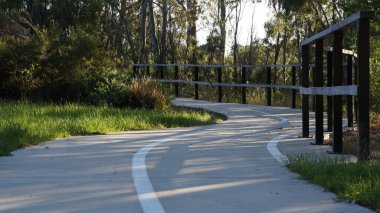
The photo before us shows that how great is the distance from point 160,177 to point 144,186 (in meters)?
0.53

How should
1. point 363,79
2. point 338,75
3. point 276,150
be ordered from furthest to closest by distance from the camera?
point 276,150
point 338,75
point 363,79

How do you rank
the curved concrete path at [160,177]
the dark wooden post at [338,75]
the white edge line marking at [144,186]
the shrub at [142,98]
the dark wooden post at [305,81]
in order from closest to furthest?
the white edge line marking at [144,186]
the curved concrete path at [160,177]
the dark wooden post at [338,75]
the dark wooden post at [305,81]
the shrub at [142,98]

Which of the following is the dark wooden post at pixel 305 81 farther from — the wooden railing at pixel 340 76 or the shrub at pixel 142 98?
the shrub at pixel 142 98

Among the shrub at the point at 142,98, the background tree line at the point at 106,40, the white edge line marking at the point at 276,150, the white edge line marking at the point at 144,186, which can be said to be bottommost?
the white edge line marking at the point at 144,186

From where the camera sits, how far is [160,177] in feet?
22.4

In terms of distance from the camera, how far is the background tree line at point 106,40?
17094 millimetres

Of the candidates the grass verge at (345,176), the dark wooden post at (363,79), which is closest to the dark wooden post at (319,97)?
the grass verge at (345,176)

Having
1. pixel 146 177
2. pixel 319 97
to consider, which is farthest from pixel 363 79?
pixel 146 177

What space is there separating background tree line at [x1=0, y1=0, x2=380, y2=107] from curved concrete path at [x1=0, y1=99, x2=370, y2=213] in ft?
16.4

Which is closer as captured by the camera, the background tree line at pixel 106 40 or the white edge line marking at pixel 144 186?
the white edge line marking at pixel 144 186

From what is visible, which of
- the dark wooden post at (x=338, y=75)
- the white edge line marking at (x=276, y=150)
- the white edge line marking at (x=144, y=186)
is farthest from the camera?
the dark wooden post at (x=338, y=75)

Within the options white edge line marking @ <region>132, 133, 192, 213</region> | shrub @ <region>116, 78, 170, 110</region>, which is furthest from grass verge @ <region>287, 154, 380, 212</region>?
shrub @ <region>116, 78, 170, 110</region>

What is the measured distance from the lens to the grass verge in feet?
18.2

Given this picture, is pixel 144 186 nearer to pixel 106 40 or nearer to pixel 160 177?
pixel 160 177
